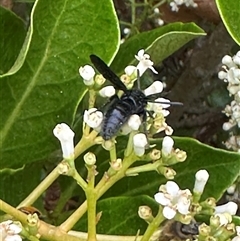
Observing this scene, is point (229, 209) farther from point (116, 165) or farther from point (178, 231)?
point (116, 165)

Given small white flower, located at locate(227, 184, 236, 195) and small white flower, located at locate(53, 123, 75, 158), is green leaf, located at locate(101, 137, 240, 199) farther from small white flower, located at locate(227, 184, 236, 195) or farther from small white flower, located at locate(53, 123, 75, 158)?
small white flower, located at locate(53, 123, 75, 158)

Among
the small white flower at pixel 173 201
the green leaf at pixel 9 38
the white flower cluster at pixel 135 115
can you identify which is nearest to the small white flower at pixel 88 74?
the white flower cluster at pixel 135 115

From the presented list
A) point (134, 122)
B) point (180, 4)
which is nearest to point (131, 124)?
point (134, 122)

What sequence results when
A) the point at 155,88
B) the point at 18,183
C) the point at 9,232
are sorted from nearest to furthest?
the point at 9,232
the point at 155,88
the point at 18,183

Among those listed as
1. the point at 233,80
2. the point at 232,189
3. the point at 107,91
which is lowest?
the point at 232,189

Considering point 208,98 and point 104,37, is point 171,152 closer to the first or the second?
point 104,37

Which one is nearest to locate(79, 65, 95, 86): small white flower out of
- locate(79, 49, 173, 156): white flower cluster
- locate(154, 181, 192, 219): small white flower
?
locate(79, 49, 173, 156): white flower cluster

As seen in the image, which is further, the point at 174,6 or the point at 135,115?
the point at 174,6
